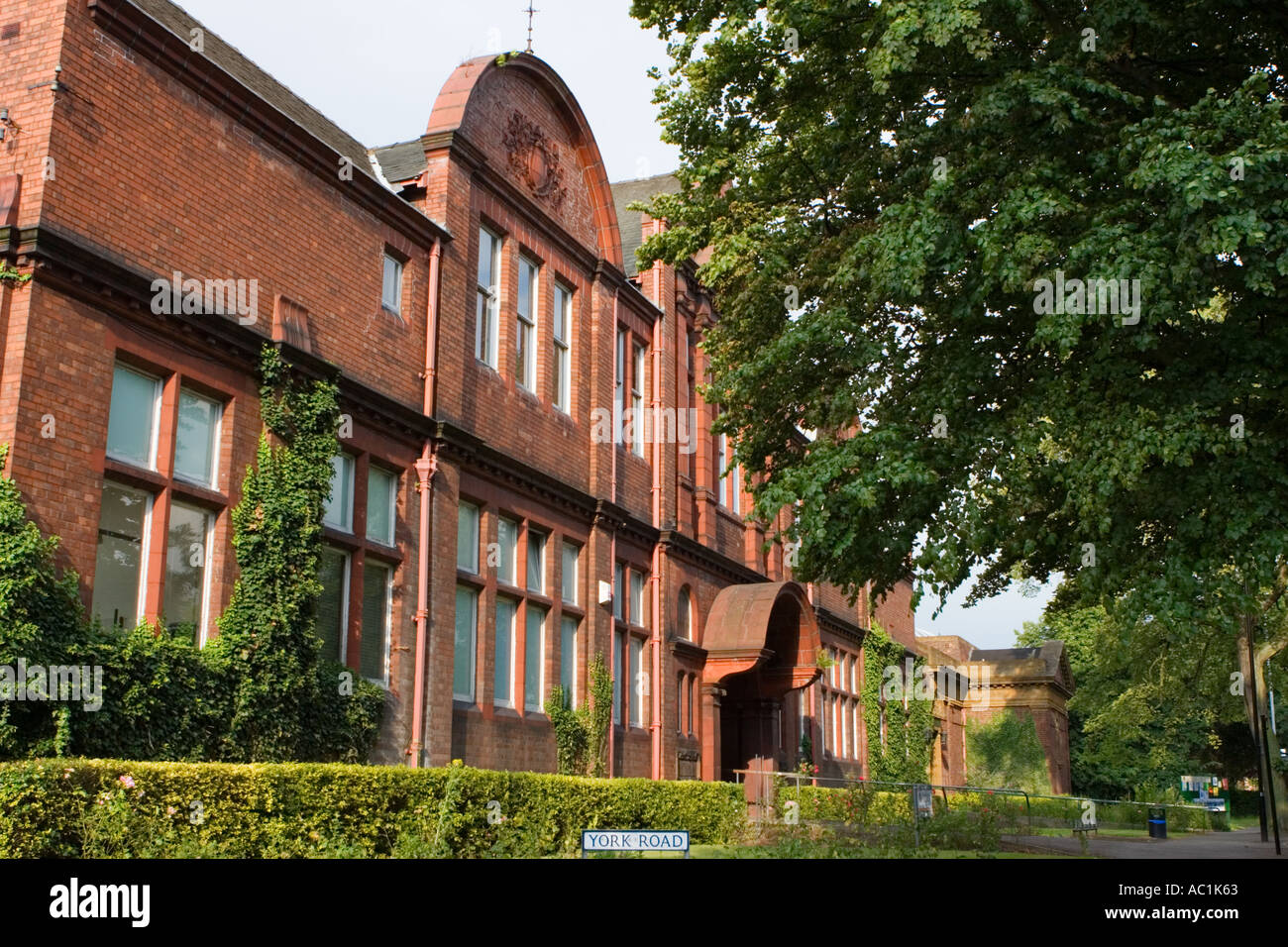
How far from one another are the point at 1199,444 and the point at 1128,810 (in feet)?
110

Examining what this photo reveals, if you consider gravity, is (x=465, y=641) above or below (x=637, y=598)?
below

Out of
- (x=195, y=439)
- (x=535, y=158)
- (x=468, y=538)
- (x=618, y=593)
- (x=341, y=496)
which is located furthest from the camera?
(x=618, y=593)

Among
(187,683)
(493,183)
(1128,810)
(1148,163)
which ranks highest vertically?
(493,183)

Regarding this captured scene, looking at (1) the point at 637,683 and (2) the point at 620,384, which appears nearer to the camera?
(1) the point at 637,683

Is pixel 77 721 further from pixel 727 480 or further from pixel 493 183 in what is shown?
pixel 727 480

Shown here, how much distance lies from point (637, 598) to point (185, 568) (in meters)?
11.9

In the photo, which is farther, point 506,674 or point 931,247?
point 506,674

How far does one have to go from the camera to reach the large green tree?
40.5 feet

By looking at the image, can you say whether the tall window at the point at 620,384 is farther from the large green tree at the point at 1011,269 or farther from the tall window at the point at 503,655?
the large green tree at the point at 1011,269

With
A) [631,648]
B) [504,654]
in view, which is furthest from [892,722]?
[504,654]

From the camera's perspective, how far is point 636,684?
2344 centimetres

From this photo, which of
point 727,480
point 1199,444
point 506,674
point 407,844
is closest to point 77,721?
point 407,844

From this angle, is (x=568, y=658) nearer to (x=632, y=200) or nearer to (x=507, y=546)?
(x=507, y=546)

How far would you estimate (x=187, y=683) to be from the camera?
12.5 metres
